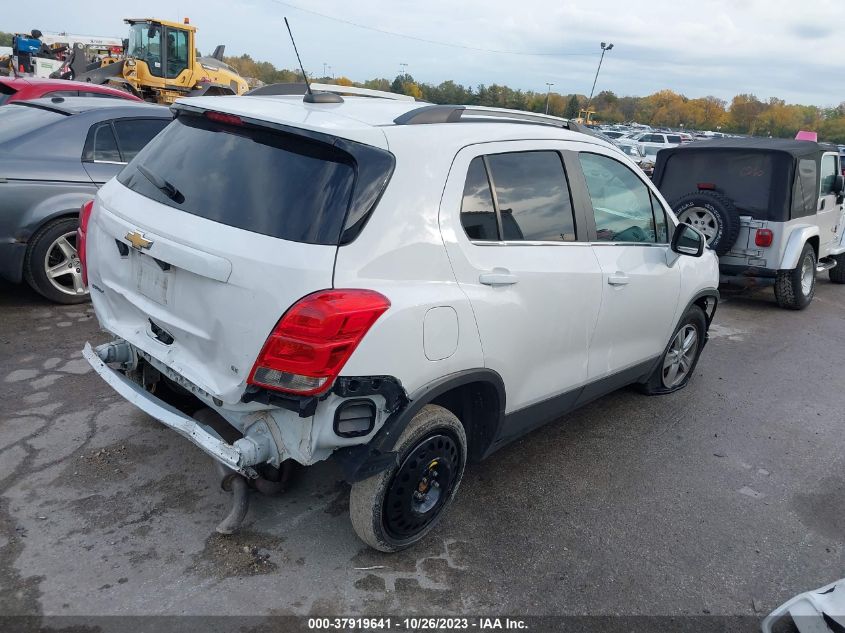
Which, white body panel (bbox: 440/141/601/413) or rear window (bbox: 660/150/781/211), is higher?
rear window (bbox: 660/150/781/211)

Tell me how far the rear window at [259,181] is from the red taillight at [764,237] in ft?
20.8

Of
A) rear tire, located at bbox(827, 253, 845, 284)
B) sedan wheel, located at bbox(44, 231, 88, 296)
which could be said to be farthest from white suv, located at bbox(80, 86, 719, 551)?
rear tire, located at bbox(827, 253, 845, 284)

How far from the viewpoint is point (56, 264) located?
579 centimetres

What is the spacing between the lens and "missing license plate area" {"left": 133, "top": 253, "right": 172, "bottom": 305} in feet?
9.20

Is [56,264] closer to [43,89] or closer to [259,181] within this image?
[259,181]

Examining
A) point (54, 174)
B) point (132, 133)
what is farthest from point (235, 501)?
point (132, 133)

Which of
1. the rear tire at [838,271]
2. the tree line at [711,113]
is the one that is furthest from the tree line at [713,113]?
the rear tire at [838,271]

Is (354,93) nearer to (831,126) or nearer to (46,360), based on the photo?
(46,360)

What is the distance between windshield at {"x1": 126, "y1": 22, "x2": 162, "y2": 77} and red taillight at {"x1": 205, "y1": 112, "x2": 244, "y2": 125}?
1820 cm

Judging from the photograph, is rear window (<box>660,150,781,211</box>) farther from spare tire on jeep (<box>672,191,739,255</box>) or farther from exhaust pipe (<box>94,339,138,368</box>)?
exhaust pipe (<box>94,339,138,368</box>)

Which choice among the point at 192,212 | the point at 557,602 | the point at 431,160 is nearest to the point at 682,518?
the point at 557,602

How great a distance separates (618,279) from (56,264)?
15.4 feet

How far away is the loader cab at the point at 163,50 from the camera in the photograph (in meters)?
18.9

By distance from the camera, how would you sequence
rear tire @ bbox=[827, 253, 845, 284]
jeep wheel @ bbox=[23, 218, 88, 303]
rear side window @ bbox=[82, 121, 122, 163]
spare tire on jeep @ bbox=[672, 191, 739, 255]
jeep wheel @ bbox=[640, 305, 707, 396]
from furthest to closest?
rear tire @ bbox=[827, 253, 845, 284] → spare tire on jeep @ bbox=[672, 191, 739, 255] → rear side window @ bbox=[82, 121, 122, 163] → jeep wheel @ bbox=[23, 218, 88, 303] → jeep wheel @ bbox=[640, 305, 707, 396]
